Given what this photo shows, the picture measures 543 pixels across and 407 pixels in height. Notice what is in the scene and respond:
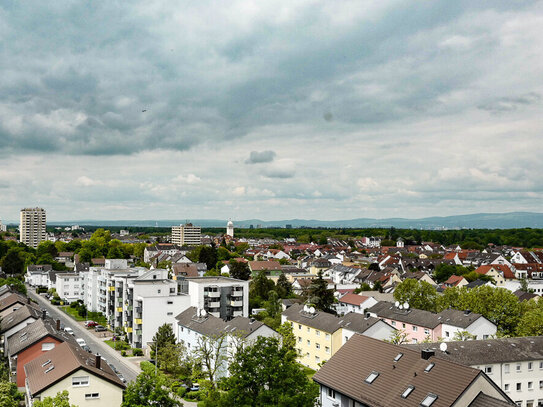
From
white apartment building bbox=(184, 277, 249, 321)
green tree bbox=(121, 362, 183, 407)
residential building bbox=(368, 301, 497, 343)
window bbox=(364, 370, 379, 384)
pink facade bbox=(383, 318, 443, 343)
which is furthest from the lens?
white apartment building bbox=(184, 277, 249, 321)

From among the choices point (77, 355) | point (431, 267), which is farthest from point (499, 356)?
point (431, 267)

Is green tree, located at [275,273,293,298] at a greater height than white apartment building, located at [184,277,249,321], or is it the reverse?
white apartment building, located at [184,277,249,321]

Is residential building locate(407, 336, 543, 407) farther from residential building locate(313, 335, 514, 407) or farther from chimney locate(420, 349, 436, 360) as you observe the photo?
chimney locate(420, 349, 436, 360)

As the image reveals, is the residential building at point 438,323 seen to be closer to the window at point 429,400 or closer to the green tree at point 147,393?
the window at point 429,400

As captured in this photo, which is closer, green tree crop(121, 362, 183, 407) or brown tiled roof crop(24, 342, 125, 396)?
green tree crop(121, 362, 183, 407)

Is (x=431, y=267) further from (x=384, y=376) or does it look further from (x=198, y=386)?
(x=384, y=376)

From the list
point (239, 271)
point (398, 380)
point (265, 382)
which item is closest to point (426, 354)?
point (398, 380)

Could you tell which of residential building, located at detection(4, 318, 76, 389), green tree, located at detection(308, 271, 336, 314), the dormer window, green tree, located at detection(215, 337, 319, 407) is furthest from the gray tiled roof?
green tree, located at detection(308, 271, 336, 314)
